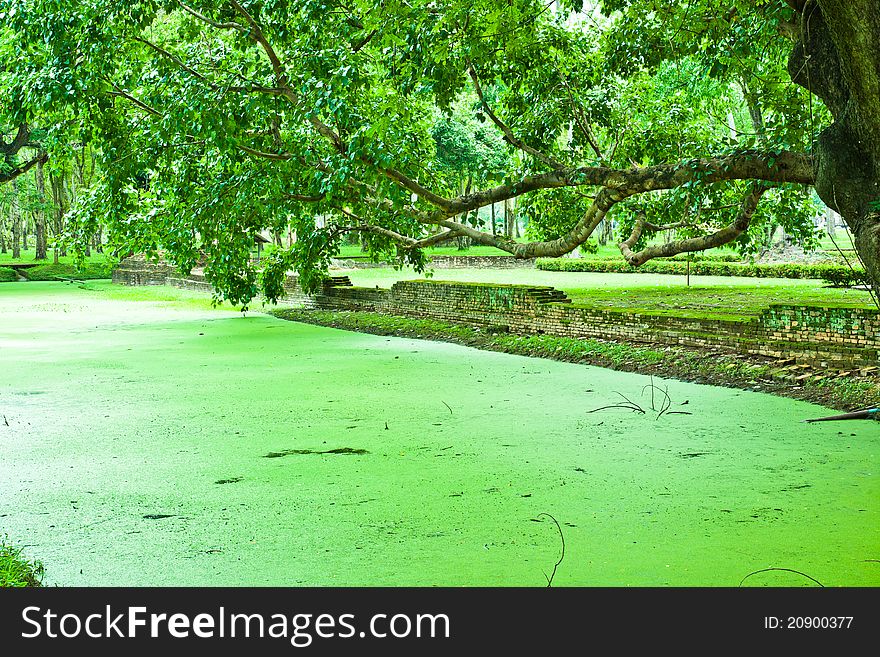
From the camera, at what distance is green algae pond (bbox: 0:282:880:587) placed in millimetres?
3387

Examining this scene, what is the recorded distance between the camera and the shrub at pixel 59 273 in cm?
2677

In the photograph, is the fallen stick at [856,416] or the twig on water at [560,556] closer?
the twig on water at [560,556]

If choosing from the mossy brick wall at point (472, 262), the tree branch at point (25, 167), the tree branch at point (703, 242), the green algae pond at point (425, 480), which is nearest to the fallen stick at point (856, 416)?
the green algae pond at point (425, 480)

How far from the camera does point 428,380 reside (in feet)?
25.7

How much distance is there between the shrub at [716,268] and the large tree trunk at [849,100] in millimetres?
10857

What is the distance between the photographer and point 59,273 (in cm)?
2744

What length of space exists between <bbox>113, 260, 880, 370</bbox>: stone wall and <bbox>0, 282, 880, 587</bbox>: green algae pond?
3.09 feet

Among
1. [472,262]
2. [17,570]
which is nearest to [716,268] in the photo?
[472,262]

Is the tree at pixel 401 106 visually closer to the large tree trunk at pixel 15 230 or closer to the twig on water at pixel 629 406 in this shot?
the twig on water at pixel 629 406

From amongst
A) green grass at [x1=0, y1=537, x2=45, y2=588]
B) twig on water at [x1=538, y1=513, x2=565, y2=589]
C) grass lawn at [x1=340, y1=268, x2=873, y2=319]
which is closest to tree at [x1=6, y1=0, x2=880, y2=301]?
grass lawn at [x1=340, y1=268, x2=873, y2=319]

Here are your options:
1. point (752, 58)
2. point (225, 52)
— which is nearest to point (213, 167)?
point (225, 52)

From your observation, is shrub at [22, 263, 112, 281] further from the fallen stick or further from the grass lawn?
the fallen stick

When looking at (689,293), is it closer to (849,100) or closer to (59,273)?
(849,100)

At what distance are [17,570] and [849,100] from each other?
4.24m
